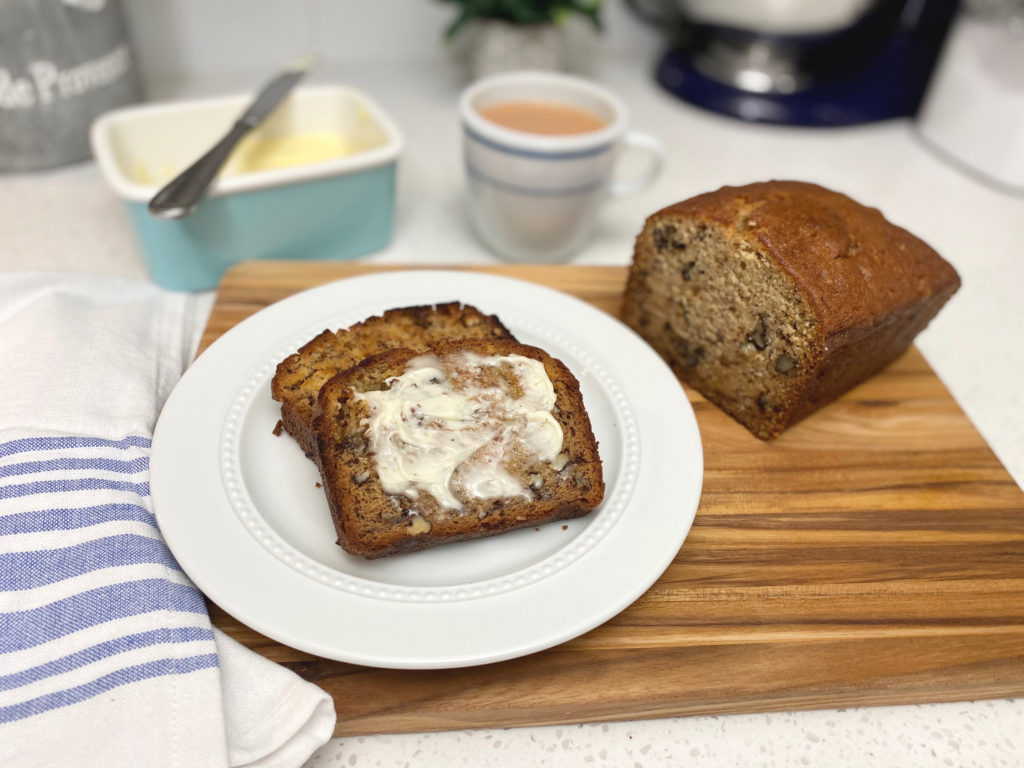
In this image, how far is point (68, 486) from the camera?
3.64 feet

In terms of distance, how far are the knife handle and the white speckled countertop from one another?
0.85ft

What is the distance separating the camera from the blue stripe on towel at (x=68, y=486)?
42.4 inches


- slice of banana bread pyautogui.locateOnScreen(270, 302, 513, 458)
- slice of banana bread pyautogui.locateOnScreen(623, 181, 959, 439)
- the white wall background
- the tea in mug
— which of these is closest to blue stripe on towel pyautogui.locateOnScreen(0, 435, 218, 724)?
slice of banana bread pyautogui.locateOnScreen(270, 302, 513, 458)

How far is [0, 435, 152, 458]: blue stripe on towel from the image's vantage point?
113 centimetres

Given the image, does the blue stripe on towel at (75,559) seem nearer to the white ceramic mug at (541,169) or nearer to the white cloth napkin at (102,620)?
the white cloth napkin at (102,620)

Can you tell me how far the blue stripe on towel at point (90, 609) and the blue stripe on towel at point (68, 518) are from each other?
0.35ft

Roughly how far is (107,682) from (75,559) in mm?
182

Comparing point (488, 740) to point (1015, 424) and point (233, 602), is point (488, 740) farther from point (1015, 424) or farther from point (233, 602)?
point (1015, 424)

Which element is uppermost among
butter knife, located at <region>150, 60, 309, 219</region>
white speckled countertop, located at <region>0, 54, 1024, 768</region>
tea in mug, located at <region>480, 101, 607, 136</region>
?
tea in mug, located at <region>480, 101, 607, 136</region>

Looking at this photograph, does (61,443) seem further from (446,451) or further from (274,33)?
(274,33)

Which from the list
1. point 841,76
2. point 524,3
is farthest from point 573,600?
point 841,76

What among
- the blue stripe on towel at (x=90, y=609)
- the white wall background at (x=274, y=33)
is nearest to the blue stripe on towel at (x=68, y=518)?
the blue stripe on towel at (x=90, y=609)

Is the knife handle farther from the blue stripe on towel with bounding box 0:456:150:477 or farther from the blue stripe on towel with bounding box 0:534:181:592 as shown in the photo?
the blue stripe on towel with bounding box 0:534:181:592

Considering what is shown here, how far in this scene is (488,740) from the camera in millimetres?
1065
